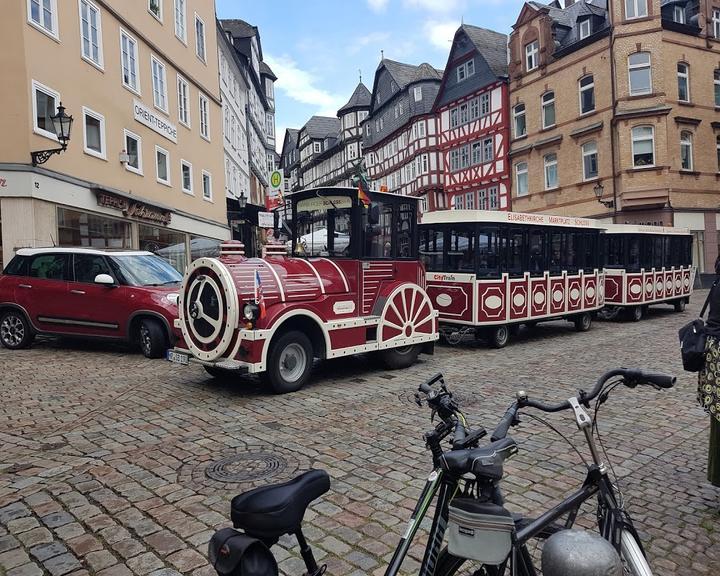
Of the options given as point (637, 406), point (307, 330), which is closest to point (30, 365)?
point (307, 330)

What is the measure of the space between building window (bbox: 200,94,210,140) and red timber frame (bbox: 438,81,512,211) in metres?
17.3

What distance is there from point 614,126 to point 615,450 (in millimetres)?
25100

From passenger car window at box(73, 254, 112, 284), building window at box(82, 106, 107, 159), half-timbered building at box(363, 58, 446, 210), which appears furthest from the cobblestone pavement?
half-timbered building at box(363, 58, 446, 210)

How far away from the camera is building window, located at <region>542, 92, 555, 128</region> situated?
3028 centimetres

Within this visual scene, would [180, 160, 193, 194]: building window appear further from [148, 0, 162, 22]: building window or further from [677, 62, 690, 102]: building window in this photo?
[677, 62, 690, 102]: building window

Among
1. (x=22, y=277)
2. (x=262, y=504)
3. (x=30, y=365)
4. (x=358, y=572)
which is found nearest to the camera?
(x=262, y=504)

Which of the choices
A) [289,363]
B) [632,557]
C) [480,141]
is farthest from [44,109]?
[480,141]

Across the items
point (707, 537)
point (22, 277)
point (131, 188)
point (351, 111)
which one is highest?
point (351, 111)

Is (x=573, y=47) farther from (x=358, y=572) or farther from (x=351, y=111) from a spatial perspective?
(x=351, y=111)

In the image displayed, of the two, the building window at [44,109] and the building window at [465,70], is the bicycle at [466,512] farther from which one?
the building window at [465,70]

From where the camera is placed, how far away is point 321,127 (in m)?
76.9

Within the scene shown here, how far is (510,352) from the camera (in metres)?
11.0

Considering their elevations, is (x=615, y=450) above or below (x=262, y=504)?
below

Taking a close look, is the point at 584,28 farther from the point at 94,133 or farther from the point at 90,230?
the point at 90,230
